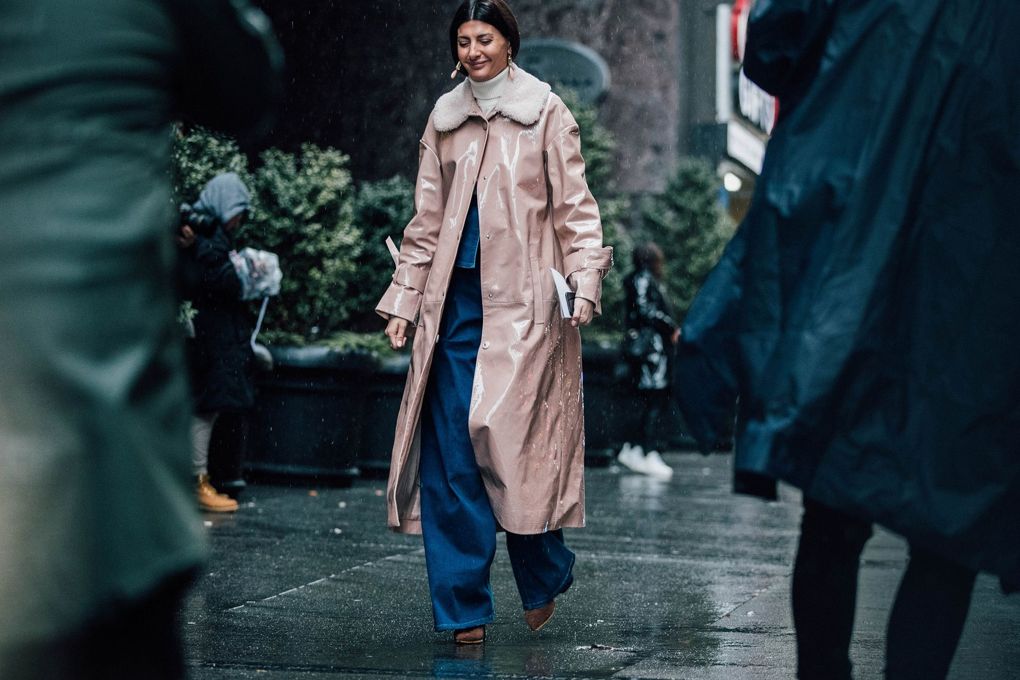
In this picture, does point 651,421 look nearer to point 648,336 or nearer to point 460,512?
point 648,336

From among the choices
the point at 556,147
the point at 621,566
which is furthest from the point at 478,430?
the point at 621,566

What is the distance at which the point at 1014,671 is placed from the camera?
15.5 ft

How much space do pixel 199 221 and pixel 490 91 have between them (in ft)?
11.0

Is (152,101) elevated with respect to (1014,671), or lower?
elevated

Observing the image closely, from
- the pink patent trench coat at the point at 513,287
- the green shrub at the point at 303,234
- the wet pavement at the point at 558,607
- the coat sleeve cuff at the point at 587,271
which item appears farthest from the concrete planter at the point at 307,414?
the coat sleeve cuff at the point at 587,271

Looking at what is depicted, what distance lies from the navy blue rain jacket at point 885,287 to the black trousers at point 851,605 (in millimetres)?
152

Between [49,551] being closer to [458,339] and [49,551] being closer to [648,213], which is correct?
[458,339]

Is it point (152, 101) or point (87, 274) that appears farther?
point (152, 101)

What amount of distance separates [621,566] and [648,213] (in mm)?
9472

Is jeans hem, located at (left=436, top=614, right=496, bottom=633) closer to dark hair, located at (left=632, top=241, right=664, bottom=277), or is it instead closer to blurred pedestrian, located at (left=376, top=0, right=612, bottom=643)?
blurred pedestrian, located at (left=376, top=0, right=612, bottom=643)

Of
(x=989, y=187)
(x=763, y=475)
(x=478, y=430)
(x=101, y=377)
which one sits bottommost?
(x=478, y=430)

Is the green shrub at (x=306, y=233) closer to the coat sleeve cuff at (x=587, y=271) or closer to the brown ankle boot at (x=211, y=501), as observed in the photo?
the brown ankle boot at (x=211, y=501)

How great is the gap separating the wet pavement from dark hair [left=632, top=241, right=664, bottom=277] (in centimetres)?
387

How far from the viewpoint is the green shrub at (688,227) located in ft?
51.8
